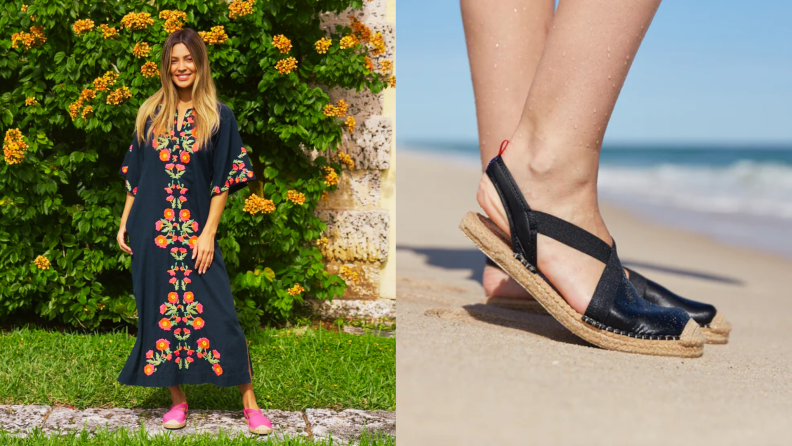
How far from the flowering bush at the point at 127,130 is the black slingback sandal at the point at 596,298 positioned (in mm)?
1513

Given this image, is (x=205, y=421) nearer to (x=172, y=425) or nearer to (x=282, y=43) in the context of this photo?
(x=172, y=425)

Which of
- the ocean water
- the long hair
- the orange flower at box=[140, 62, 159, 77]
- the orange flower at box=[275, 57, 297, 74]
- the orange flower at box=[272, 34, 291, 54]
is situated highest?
the orange flower at box=[272, 34, 291, 54]

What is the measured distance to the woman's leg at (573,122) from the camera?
1.55 m

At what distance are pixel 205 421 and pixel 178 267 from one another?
1.70 feet

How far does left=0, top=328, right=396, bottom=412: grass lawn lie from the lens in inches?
95.3

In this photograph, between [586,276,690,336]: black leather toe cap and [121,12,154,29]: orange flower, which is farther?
[121,12,154,29]: orange flower

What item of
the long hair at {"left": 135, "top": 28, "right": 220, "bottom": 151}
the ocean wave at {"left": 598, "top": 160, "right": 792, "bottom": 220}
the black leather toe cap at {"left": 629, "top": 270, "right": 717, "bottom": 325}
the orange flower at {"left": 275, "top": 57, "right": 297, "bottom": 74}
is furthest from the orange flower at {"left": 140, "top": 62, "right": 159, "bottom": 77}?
the ocean wave at {"left": 598, "top": 160, "right": 792, "bottom": 220}

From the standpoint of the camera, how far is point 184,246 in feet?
7.16

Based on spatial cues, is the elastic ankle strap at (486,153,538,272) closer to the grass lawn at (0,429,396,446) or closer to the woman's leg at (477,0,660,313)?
the woman's leg at (477,0,660,313)

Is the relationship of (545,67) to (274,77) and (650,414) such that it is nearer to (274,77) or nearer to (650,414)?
(650,414)

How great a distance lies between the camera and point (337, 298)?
356 cm

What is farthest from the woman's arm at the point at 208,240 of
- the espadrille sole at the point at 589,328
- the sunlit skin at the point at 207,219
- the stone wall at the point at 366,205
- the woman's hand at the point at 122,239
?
the stone wall at the point at 366,205

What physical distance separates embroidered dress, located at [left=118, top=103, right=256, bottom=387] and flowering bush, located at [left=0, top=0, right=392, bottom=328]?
793 millimetres

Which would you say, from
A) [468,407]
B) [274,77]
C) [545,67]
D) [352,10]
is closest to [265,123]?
[274,77]
